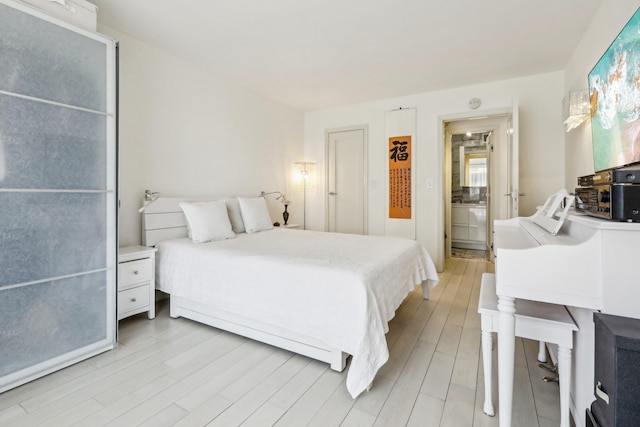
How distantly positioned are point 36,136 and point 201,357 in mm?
1688

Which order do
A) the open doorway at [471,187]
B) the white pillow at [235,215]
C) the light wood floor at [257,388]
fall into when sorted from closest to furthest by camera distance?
1. the light wood floor at [257,388]
2. the white pillow at [235,215]
3. the open doorway at [471,187]

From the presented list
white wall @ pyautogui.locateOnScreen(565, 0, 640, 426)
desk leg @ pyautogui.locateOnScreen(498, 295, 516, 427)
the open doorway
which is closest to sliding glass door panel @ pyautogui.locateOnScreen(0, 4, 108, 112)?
desk leg @ pyautogui.locateOnScreen(498, 295, 516, 427)

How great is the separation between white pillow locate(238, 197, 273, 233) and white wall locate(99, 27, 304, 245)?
16.0 inches

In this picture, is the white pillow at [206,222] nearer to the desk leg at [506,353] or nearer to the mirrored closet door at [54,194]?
the mirrored closet door at [54,194]

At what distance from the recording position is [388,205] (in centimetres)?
462

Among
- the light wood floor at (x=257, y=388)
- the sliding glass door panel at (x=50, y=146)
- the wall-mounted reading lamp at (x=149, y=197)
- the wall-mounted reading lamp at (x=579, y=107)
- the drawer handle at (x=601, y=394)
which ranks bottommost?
the light wood floor at (x=257, y=388)

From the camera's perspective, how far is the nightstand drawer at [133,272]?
7.68ft

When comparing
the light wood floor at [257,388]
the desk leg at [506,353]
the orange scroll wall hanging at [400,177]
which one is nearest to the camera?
the desk leg at [506,353]

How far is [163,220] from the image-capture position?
9.52ft

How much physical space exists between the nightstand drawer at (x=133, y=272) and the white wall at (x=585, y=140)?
2905 mm

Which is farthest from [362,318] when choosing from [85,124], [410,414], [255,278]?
[85,124]

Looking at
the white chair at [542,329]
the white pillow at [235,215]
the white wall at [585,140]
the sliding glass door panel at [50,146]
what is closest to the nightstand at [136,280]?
the sliding glass door panel at [50,146]

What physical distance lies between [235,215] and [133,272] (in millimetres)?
1286

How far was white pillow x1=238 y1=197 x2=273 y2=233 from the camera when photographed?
11.4ft
